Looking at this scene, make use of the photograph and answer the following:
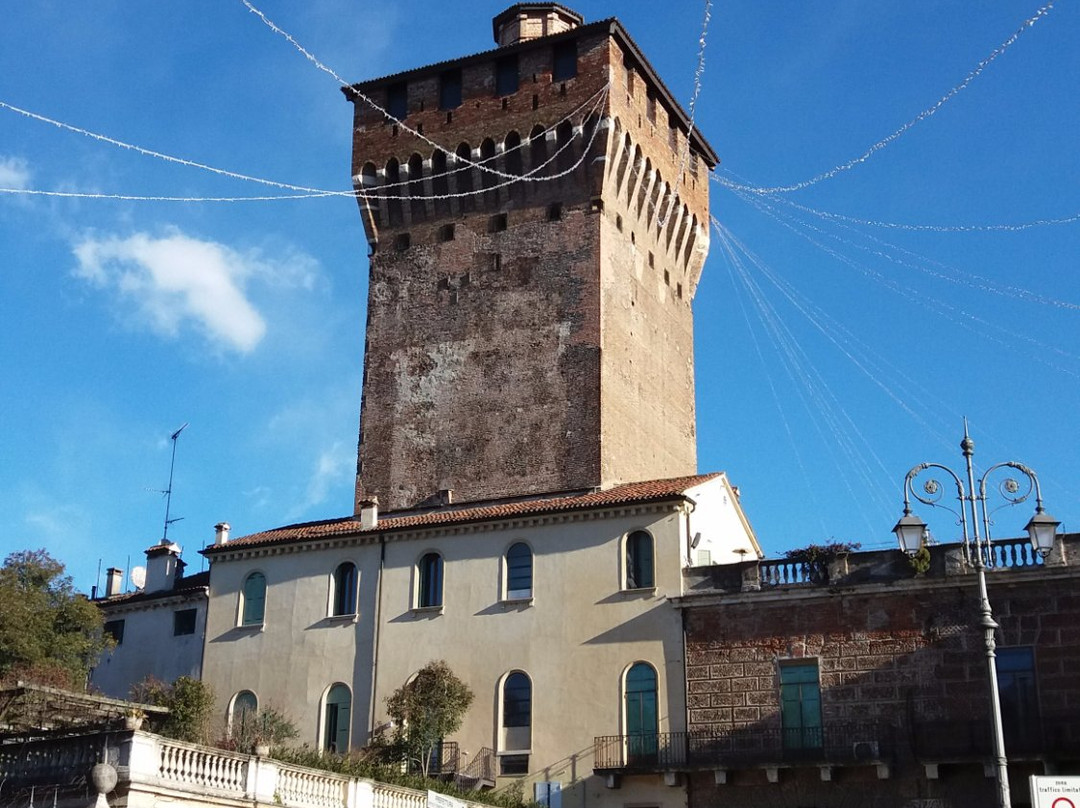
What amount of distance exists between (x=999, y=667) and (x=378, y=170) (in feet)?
77.5

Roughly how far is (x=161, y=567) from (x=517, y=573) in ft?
43.0

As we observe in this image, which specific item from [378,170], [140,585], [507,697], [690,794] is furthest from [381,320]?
[690,794]

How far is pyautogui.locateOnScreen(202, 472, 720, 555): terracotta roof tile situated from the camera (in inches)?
1325

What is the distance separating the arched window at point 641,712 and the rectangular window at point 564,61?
1820cm

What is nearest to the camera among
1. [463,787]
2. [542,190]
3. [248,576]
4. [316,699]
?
[463,787]

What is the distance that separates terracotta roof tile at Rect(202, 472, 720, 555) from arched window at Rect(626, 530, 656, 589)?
36.7 inches

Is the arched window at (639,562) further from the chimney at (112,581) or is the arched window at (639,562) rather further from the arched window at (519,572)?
→ the chimney at (112,581)

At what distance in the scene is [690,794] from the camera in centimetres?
3080

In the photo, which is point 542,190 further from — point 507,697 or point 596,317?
point 507,697

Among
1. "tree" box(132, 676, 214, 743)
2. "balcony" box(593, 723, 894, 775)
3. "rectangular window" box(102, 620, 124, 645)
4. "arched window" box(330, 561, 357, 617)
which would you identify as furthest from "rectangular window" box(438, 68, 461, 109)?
"balcony" box(593, 723, 894, 775)

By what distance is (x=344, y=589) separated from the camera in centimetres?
3609

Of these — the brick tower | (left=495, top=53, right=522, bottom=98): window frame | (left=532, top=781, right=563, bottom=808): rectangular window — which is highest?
(left=495, top=53, right=522, bottom=98): window frame

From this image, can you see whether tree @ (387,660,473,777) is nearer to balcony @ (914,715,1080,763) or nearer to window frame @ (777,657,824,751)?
window frame @ (777,657,824,751)

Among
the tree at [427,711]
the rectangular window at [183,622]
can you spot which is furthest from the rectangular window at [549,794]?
the rectangular window at [183,622]
